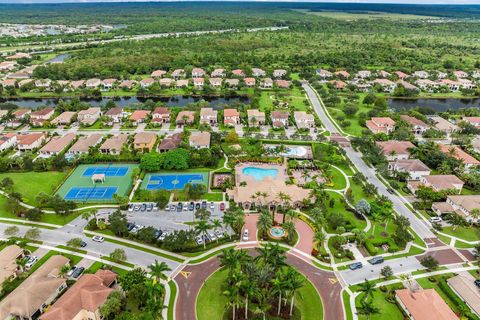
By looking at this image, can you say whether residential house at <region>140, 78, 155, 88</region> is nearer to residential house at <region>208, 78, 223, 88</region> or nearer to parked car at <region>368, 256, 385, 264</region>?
residential house at <region>208, 78, 223, 88</region>

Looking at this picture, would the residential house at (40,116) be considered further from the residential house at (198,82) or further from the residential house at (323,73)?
the residential house at (323,73)

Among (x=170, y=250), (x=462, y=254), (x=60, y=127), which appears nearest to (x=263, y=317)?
(x=170, y=250)

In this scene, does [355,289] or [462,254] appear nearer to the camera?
[355,289]

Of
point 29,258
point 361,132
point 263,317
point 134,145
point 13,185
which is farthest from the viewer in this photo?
point 361,132

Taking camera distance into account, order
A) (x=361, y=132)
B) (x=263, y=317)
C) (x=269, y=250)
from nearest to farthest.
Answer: (x=263, y=317), (x=269, y=250), (x=361, y=132)

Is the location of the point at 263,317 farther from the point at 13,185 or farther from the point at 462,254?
the point at 13,185

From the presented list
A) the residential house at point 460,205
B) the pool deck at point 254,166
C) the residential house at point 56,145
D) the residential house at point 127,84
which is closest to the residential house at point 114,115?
the residential house at point 56,145

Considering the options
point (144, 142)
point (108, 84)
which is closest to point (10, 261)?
point (144, 142)

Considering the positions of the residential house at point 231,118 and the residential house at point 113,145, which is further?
the residential house at point 231,118
